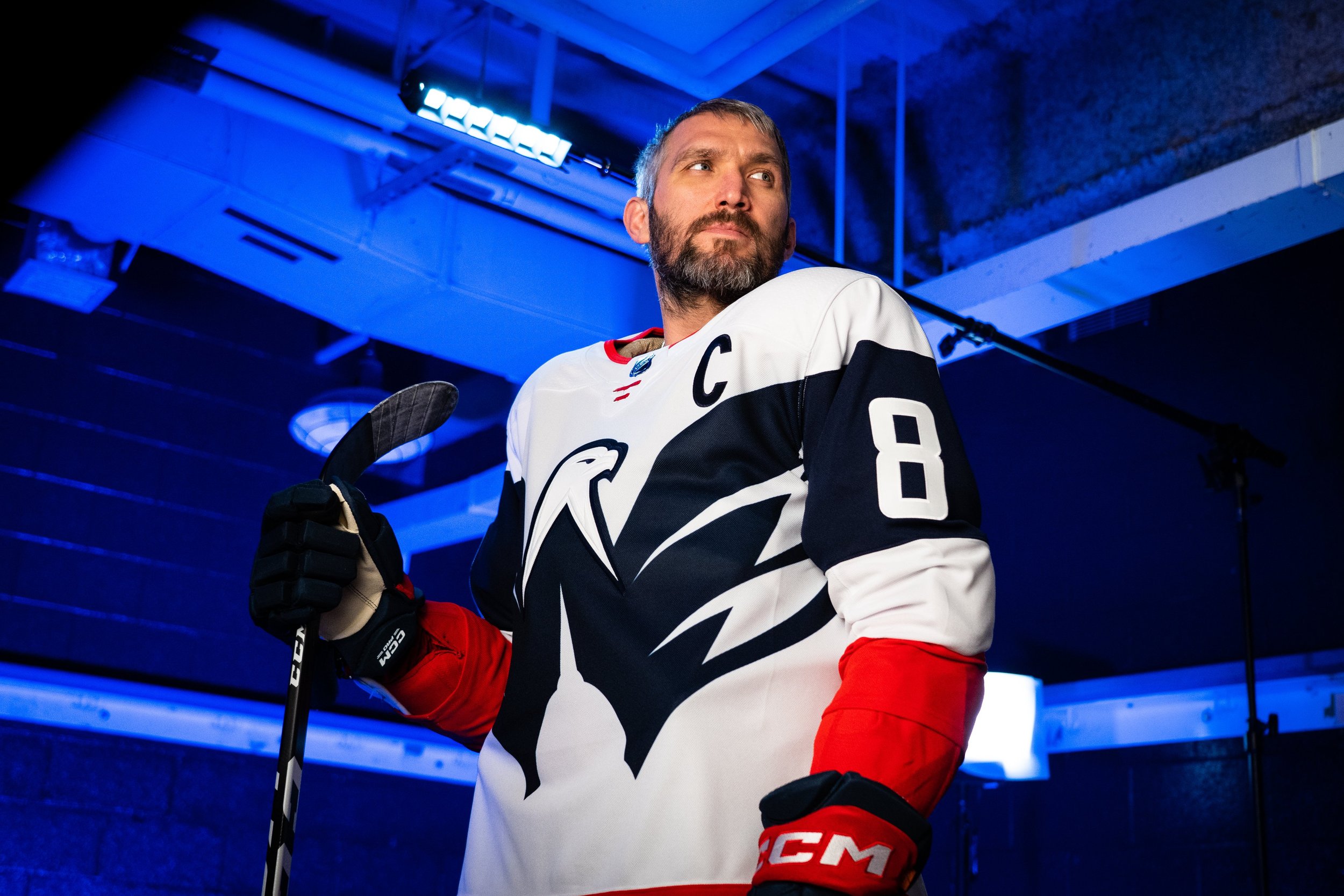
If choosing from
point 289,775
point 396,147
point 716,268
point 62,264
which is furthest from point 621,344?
point 62,264

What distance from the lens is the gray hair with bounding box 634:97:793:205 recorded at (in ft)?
4.59

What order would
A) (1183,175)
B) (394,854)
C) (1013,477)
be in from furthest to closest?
(394,854) < (1013,477) < (1183,175)

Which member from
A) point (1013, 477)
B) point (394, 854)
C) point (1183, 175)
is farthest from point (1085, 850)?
point (394, 854)

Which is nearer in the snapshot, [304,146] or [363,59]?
[304,146]

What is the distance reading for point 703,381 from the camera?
1141 millimetres

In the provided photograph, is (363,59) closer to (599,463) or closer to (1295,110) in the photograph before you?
(1295,110)

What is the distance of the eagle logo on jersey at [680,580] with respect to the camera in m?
1.03

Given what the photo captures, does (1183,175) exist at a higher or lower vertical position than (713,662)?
higher

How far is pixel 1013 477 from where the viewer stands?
15.2 ft

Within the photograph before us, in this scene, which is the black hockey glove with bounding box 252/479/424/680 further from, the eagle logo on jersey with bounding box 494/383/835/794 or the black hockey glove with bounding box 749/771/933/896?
the black hockey glove with bounding box 749/771/933/896

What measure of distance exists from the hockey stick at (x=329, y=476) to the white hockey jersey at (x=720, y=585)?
0.57ft

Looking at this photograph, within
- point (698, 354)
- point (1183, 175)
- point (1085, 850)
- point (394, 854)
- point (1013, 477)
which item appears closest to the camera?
point (698, 354)

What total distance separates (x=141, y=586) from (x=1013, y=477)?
3.40m

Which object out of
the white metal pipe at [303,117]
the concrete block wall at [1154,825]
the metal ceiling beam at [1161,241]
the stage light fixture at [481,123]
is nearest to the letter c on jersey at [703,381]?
the stage light fixture at [481,123]
